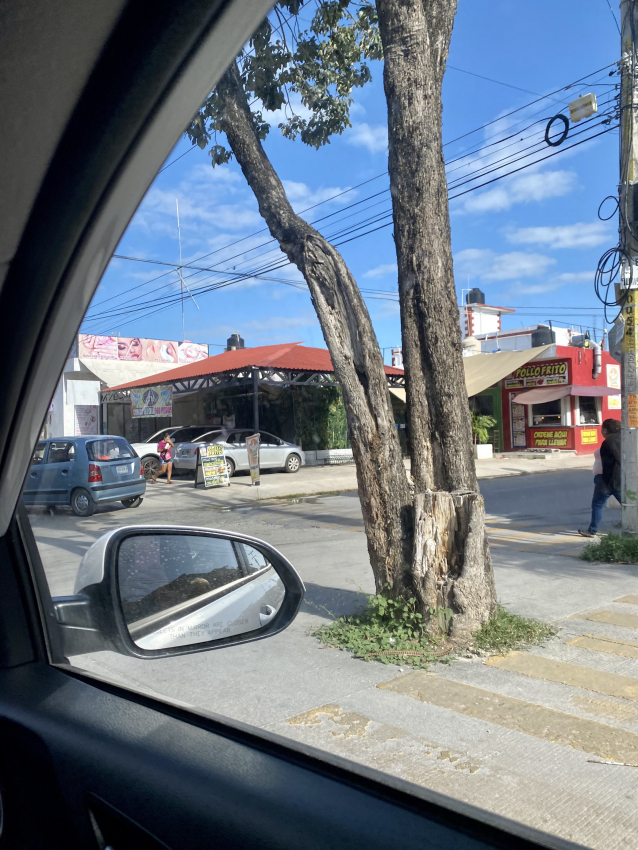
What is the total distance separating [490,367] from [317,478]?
10066 mm

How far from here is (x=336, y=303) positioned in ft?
16.7

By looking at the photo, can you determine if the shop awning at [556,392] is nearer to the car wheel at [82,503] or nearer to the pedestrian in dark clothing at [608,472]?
the pedestrian in dark clothing at [608,472]

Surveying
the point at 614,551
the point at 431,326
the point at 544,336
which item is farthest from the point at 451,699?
the point at 544,336

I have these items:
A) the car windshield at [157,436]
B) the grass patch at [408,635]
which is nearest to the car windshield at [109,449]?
the car windshield at [157,436]

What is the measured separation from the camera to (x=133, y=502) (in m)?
2.66

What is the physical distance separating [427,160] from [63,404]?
148 inches

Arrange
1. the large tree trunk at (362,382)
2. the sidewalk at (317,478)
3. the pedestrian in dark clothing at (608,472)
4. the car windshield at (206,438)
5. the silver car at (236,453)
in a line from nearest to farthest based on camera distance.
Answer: the large tree trunk at (362,382) → the silver car at (236,453) → the sidewalk at (317,478) → the car windshield at (206,438) → the pedestrian in dark clothing at (608,472)

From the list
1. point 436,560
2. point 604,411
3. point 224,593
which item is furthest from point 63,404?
point 604,411

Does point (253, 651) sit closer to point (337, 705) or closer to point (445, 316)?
point (337, 705)

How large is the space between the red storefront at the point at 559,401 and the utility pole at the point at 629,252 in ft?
59.4

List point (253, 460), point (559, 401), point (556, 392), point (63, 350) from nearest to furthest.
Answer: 1. point (63, 350)
2. point (253, 460)
3. point (556, 392)
4. point (559, 401)

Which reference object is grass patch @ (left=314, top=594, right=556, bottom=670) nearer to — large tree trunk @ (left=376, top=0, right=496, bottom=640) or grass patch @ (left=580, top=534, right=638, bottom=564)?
large tree trunk @ (left=376, top=0, right=496, bottom=640)

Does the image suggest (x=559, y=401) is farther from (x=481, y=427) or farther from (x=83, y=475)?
(x=83, y=475)

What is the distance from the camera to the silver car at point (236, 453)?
6.12 meters
